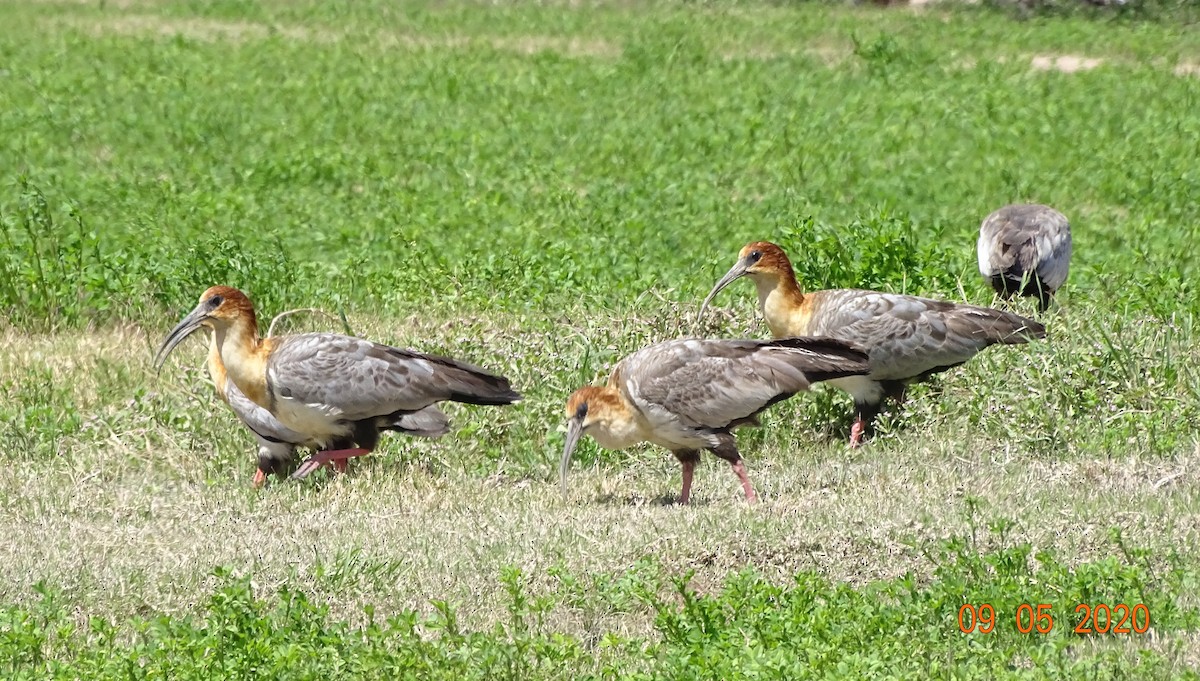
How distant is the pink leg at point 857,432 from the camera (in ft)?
28.2

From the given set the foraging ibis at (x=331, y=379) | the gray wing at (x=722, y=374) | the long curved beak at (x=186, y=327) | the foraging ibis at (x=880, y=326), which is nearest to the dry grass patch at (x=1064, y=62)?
the foraging ibis at (x=880, y=326)

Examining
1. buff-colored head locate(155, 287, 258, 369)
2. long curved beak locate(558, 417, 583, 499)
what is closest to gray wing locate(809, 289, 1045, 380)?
long curved beak locate(558, 417, 583, 499)

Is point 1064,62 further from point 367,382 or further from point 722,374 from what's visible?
point 367,382

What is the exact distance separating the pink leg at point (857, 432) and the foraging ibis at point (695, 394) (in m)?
0.98

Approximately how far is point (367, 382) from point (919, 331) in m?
2.82

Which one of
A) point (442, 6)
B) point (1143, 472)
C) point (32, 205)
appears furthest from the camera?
point (442, 6)

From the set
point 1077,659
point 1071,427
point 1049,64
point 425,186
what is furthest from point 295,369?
point 1049,64

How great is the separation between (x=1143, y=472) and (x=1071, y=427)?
0.87 m

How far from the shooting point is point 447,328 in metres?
9.59

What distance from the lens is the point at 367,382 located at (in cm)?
816

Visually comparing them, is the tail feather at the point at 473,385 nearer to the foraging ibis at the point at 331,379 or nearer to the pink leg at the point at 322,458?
the foraging ibis at the point at 331,379

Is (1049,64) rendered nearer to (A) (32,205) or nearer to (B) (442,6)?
(B) (442,6)

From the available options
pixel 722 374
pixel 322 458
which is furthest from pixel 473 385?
pixel 722 374

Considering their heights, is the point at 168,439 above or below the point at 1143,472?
below
